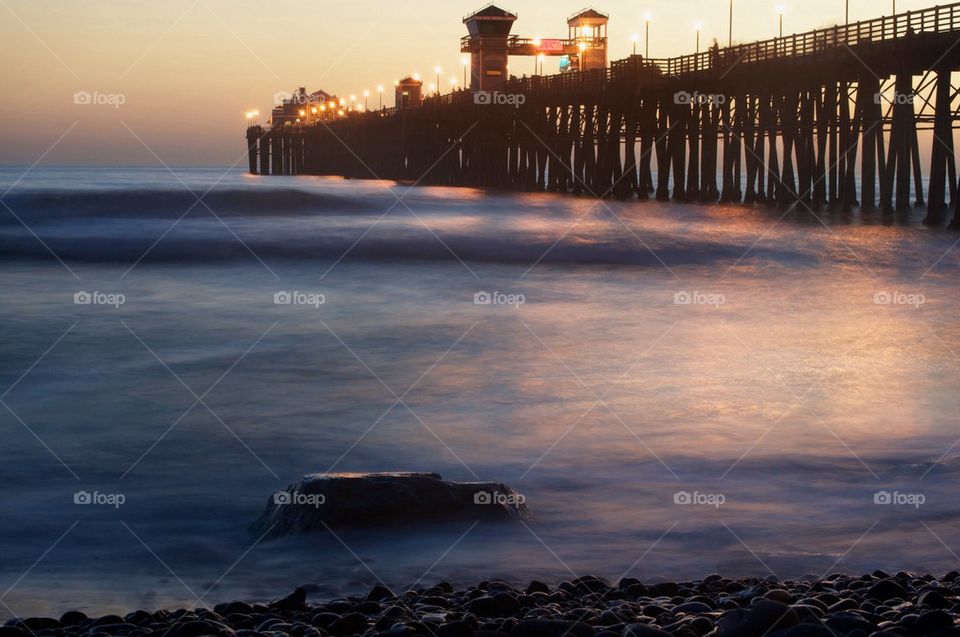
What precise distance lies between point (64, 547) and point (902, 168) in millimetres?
32662

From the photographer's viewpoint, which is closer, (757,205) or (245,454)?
(245,454)

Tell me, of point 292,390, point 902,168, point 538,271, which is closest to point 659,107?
point 902,168

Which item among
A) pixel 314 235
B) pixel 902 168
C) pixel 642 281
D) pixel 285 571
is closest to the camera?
pixel 285 571

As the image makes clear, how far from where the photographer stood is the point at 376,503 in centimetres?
732

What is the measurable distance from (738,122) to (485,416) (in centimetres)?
3847

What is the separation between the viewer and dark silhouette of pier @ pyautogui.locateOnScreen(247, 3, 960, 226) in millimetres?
34688

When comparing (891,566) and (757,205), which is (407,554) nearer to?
(891,566)

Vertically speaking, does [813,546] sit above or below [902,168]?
below

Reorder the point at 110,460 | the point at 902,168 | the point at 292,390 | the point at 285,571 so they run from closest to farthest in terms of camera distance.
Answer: the point at 285,571
the point at 110,460
the point at 292,390
the point at 902,168

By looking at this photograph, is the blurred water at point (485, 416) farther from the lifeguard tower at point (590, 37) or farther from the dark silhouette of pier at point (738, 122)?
the lifeguard tower at point (590, 37)

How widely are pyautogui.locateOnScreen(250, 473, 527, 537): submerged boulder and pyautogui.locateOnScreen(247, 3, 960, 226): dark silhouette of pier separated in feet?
89.0

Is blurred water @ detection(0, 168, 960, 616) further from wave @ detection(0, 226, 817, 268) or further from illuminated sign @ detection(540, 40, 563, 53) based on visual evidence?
illuminated sign @ detection(540, 40, 563, 53)

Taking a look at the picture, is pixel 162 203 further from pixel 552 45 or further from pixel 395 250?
pixel 552 45

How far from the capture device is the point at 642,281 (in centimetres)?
2633
